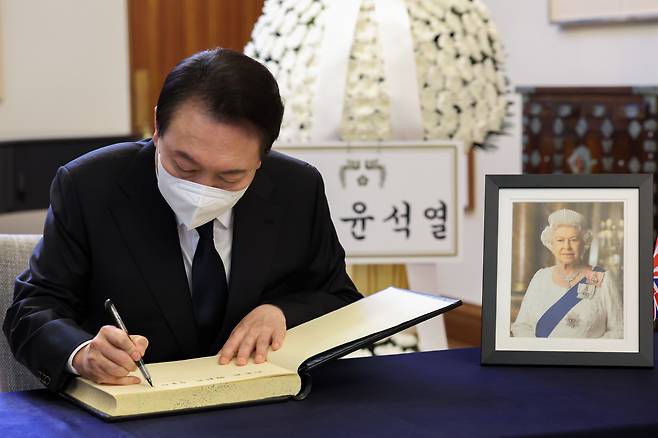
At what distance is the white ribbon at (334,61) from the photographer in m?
2.61

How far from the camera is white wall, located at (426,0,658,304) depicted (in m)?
4.42

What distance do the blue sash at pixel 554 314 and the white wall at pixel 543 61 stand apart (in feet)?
7.38

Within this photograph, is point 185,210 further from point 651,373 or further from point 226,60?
point 651,373

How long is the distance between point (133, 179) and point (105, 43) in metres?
3.96

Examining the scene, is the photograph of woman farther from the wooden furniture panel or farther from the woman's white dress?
the wooden furniture panel

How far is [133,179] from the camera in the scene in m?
1.98

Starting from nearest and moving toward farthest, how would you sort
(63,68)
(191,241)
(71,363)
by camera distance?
(71,363)
(191,241)
(63,68)

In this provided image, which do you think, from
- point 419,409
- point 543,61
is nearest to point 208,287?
point 419,409

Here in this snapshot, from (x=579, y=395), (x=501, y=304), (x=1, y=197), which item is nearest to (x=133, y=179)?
(x=501, y=304)

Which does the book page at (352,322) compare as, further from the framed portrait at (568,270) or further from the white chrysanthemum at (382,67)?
the white chrysanthemum at (382,67)

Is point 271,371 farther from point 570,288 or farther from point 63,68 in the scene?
point 63,68

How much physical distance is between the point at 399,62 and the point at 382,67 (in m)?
0.04

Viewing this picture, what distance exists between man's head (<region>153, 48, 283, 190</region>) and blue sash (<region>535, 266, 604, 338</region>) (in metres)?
0.52

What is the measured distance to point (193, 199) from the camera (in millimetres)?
1793
